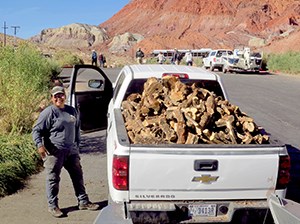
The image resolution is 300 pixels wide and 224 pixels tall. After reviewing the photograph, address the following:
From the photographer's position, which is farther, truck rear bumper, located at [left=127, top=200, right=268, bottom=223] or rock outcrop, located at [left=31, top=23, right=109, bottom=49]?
rock outcrop, located at [left=31, top=23, right=109, bottom=49]

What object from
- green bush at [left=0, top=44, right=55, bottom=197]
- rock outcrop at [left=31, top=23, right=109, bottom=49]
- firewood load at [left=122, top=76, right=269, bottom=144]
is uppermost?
firewood load at [left=122, top=76, right=269, bottom=144]

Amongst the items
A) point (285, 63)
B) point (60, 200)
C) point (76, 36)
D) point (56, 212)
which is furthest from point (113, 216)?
point (76, 36)

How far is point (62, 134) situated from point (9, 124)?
4.39 m

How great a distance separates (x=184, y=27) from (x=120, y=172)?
112 m

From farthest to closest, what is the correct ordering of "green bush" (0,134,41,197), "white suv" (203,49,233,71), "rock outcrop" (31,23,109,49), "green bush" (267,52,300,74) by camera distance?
"rock outcrop" (31,23,109,49)
"green bush" (267,52,300,74)
"white suv" (203,49,233,71)
"green bush" (0,134,41,197)

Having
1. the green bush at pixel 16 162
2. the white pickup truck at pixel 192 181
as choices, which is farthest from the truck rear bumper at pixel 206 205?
the green bush at pixel 16 162

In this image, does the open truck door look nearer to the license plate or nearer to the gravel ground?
the gravel ground

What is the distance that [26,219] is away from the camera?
19.8ft

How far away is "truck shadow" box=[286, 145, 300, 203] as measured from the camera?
7.21m

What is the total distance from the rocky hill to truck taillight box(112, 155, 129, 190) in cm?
8295

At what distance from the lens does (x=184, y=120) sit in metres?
5.36

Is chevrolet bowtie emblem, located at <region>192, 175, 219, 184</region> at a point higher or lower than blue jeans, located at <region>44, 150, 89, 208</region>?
higher

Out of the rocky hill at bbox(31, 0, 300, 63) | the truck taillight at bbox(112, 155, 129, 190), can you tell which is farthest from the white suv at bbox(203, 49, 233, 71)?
the rocky hill at bbox(31, 0, 300, 63)

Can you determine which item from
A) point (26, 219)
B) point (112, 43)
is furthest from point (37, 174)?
point (112, 43)
